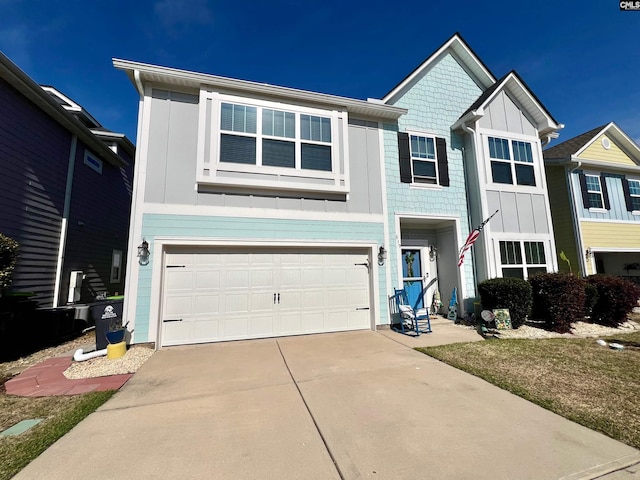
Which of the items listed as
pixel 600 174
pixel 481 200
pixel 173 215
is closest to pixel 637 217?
pixel 600 174

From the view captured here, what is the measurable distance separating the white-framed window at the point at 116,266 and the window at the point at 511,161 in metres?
13.6

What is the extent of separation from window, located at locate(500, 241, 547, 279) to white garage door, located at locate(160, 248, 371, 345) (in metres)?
4.35

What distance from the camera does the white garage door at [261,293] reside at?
616 cm

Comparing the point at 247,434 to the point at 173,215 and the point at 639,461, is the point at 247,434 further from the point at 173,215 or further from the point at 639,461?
the point at 173,215

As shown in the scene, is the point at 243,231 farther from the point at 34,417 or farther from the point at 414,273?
the point at 414,273

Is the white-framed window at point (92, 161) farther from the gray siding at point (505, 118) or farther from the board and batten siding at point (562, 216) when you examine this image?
the board and batten siding at point (562, 216)

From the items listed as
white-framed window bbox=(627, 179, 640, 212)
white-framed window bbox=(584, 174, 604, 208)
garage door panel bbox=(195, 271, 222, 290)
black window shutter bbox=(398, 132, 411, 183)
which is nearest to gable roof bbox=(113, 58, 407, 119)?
black window shutter bbox=(398, 132, 411, 183)

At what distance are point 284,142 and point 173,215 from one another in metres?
3.15

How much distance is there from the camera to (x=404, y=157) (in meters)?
8.23

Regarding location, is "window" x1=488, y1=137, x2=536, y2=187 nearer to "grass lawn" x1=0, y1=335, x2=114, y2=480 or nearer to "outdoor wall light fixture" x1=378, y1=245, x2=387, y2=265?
"outdoor wall light fixture" x1=378, y1=245, x2=387, y2=265

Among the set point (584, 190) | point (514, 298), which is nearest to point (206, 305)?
point (514, 298)

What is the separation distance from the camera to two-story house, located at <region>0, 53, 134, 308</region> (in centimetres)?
673

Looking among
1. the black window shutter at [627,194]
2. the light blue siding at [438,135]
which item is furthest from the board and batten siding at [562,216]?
the light blue siding at [438,135]

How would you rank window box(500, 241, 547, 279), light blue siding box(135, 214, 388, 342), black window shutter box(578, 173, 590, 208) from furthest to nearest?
black window shutter box(578, 173, 590, 208) → window box(500, 241, 547, 279) → light blue siding box(135, 214, 388, 342)
